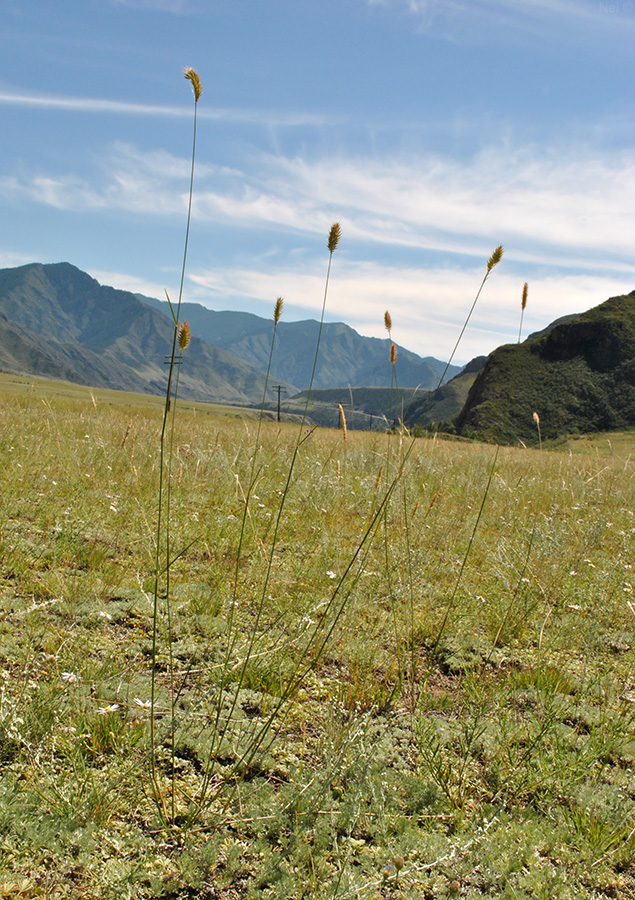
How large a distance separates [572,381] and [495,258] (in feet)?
313

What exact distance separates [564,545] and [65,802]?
432 centimetres

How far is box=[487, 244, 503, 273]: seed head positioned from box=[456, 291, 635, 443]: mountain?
75.0 m

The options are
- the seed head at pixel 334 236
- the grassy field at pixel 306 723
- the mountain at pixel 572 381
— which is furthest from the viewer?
the mountain at pixel 572 381

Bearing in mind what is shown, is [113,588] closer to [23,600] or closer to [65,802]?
[23,600]

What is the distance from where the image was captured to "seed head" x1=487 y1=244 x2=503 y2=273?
96.6 inches

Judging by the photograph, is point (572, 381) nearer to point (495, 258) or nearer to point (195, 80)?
point (495, 258)

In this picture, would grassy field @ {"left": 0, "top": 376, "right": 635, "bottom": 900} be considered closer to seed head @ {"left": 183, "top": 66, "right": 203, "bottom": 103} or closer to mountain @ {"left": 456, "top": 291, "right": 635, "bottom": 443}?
seed head @ {"left": 183, "top": 66, "right": 203, "bottom": 103}

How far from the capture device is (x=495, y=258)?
2.47 m

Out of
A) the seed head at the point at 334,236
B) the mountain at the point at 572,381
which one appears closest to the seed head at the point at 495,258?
the seed head at the point at 334,236

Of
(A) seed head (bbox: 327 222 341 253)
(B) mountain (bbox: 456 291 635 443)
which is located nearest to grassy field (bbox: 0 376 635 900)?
(A) seed head (bbox: 327 222 341 253)

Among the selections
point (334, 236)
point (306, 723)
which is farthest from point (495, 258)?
point (306, 723)

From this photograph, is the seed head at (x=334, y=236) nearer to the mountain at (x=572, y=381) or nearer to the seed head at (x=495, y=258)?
the seed head at (x=495, y=258)

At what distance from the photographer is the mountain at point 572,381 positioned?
79.6 m

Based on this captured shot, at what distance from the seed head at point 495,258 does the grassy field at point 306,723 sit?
1.10 meters
